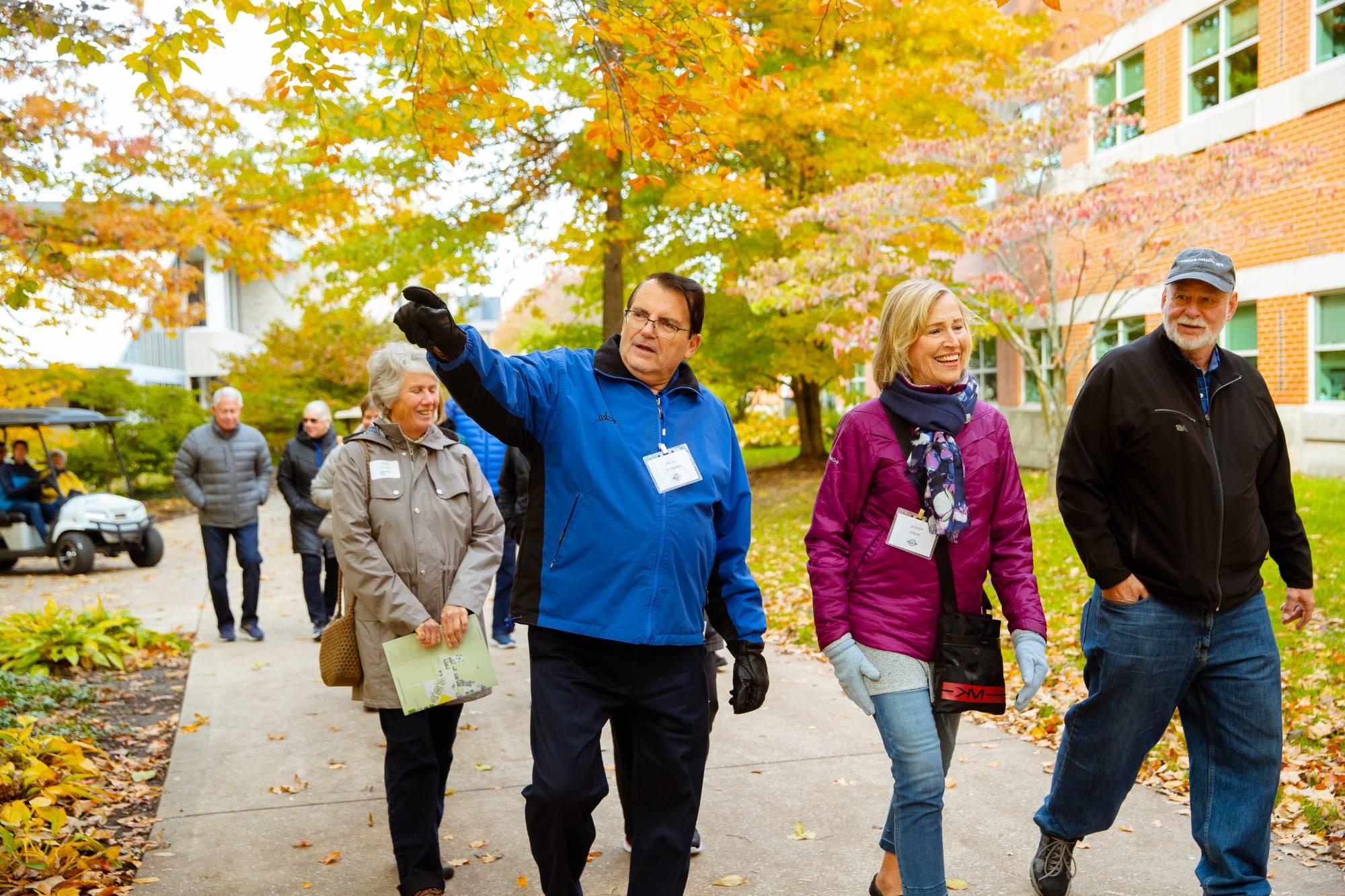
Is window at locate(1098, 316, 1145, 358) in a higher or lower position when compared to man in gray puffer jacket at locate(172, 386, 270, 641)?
higher

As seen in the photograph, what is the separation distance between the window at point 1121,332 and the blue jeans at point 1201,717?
56.3 feet

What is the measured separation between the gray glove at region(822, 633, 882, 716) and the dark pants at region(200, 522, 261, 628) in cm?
697

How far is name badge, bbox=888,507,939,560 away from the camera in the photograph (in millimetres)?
3457

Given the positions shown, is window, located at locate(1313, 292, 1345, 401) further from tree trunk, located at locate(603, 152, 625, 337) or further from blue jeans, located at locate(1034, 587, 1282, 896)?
blue jeans, located at locate(1034, 587, 1282, 896)

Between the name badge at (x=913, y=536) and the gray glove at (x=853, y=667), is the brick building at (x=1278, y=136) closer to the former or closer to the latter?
the name badge at (x=913, y=536)

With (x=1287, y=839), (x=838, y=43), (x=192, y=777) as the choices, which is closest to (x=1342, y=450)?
(x=838, y=43)

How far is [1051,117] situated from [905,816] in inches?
437

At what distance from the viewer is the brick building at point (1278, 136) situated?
16.1 m

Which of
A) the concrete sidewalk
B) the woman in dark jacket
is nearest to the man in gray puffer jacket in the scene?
the woman in dark jacket

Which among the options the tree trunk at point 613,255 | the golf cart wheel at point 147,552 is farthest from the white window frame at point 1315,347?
the golf cart wheel at point 147,552

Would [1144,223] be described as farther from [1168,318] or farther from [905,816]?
[905,816]

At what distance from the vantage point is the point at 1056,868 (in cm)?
399

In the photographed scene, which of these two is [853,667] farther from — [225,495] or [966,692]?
[225,495]

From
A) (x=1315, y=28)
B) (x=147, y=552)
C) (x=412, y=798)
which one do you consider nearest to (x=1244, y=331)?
(x=1315, y=28)
